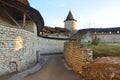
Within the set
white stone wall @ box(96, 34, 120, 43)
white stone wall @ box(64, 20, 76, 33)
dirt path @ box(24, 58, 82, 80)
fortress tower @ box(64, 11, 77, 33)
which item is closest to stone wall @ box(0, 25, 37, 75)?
dirt path @ box(24, 58, 82, 80)

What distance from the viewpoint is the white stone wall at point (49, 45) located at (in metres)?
25.3

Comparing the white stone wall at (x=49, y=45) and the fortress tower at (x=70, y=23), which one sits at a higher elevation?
the fortress tower at (x=70, y=23)

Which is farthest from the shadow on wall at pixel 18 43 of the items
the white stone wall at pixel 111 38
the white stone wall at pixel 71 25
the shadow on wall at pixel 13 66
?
the white stone wall at pixel 71 25

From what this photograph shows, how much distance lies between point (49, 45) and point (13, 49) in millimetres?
17869

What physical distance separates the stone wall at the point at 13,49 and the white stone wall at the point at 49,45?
39.0ft

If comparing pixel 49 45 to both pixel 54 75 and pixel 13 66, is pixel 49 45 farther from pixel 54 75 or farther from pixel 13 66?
pixel 54 75

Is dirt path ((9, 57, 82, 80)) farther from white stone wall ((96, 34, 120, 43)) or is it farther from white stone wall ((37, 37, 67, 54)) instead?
white stone wall ((96, 34, 120, 43))

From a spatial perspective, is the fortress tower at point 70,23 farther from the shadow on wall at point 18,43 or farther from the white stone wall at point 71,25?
the shadow on wall at point 18,43

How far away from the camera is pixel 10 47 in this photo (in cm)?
995

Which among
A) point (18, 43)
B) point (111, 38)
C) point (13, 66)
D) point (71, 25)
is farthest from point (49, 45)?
point (71, 25)

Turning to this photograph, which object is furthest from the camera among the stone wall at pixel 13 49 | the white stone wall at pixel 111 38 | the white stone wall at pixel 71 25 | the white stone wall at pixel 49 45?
the white stone wall at pixel 71 25

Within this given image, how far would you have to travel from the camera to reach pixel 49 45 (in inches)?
1105

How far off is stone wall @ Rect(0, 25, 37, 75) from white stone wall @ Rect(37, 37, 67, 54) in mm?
11884

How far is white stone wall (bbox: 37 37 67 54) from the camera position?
25281mm
